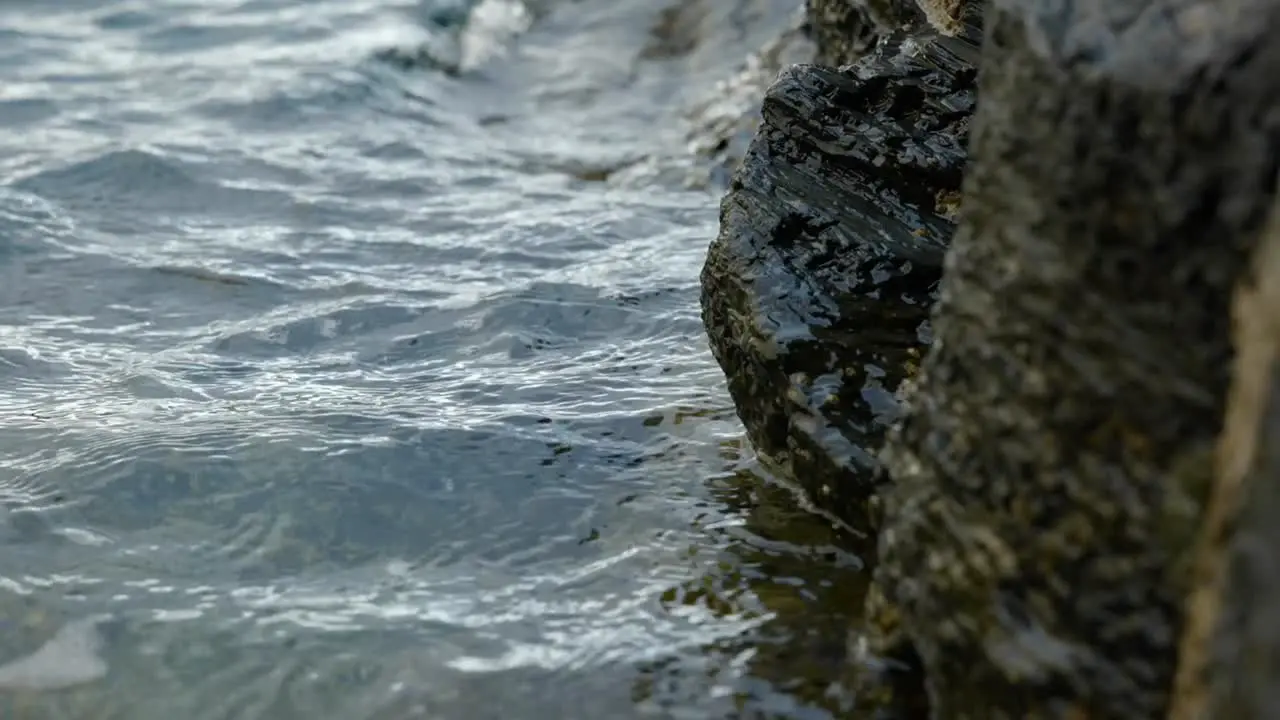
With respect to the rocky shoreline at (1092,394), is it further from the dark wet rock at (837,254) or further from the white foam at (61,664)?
the white foam at (61,664)

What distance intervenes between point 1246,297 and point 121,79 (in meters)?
9.10

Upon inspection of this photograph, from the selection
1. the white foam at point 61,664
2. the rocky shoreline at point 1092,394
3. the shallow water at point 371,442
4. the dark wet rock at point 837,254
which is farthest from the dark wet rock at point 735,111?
the rocky shoreline at point 1092,394

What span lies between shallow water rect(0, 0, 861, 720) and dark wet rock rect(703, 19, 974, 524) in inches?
9.0

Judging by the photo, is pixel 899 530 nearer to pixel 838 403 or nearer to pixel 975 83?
pixel 838 403

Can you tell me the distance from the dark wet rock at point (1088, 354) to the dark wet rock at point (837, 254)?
1041 mm

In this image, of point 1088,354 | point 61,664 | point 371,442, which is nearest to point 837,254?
point 371,442

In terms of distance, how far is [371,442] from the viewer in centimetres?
384

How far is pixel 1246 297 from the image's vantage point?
5.68 ft

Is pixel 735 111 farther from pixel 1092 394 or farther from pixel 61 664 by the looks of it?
pixel 1092 394

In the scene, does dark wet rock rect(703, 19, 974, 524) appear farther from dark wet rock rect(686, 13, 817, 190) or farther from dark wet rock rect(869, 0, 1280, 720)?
→ dark wet rock rect(686, 13, 817, 190)

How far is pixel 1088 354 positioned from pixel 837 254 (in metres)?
1.73

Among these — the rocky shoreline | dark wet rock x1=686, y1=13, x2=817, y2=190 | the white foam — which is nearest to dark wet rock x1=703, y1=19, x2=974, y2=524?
the rocky shoreline

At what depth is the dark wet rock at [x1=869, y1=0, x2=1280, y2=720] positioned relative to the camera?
178 cm

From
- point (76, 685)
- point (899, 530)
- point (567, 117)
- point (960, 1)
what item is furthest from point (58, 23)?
point (899, 530)
